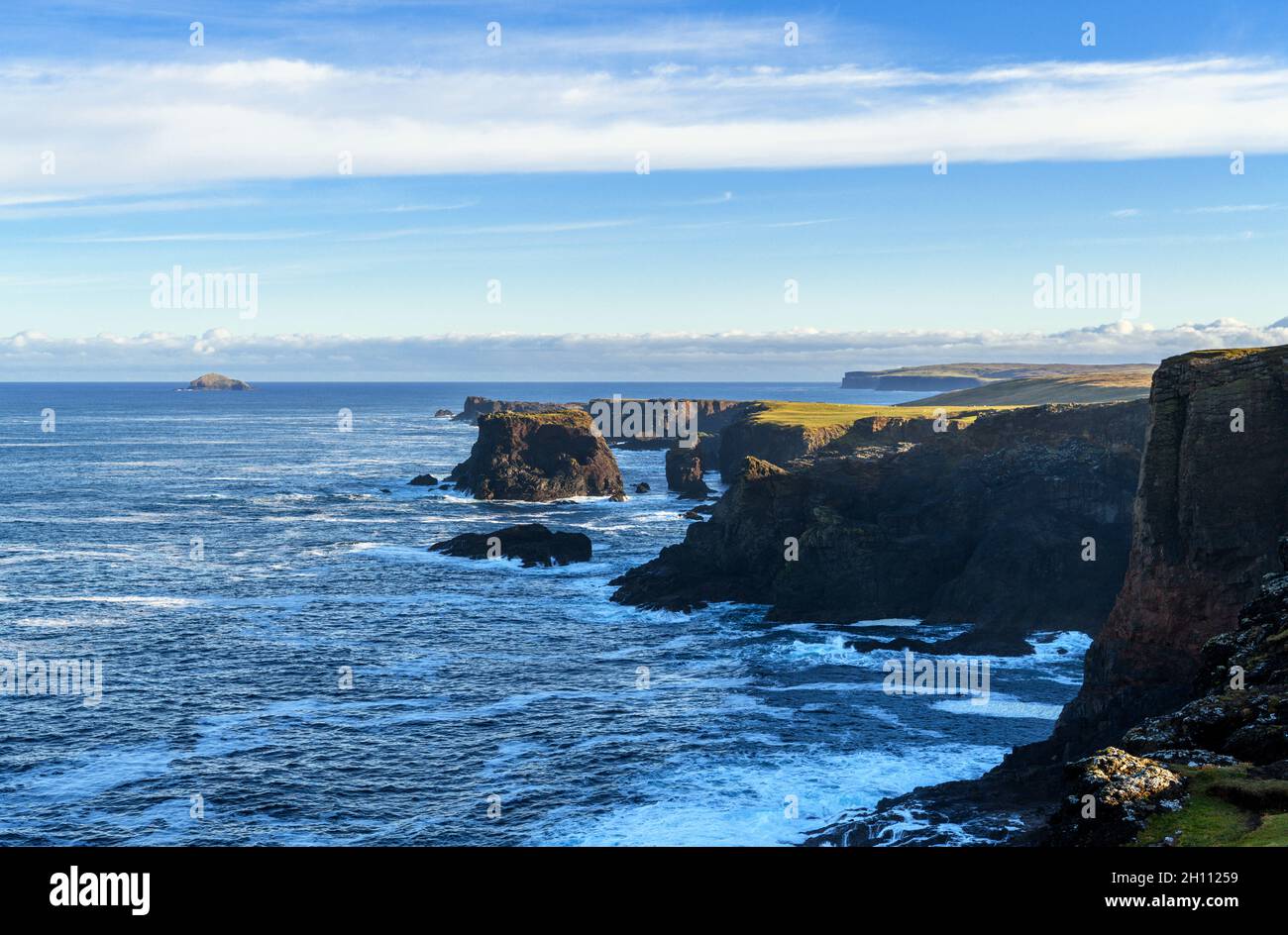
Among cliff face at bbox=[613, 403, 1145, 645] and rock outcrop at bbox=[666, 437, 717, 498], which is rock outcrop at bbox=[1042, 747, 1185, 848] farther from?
rock outcrop at bbox=[666, 437, 717, 498]

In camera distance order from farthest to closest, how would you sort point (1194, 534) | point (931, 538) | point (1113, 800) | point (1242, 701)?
1. point (931, 538)
2. point (1194, 534)
3. point (1242, 701)
4. point (1113, 800)

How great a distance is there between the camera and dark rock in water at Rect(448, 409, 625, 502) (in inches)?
6117

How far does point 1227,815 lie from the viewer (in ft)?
85.6

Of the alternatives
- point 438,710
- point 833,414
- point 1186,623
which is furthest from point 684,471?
point 1186,623

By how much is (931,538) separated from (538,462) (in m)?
83.8

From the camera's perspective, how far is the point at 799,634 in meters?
77.0

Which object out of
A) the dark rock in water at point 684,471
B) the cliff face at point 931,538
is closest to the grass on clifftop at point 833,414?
the dark rock in water at point 684,471

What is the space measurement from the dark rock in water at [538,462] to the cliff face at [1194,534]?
107 meters

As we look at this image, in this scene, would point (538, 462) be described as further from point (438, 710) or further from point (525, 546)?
point (438, 710)

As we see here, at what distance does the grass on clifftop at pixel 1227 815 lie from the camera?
24.6 metres

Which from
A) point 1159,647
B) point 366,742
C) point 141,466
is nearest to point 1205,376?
point 1159,647

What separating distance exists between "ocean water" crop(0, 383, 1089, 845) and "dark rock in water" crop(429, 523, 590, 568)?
3.06 meters

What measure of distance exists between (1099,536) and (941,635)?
17189 mm
